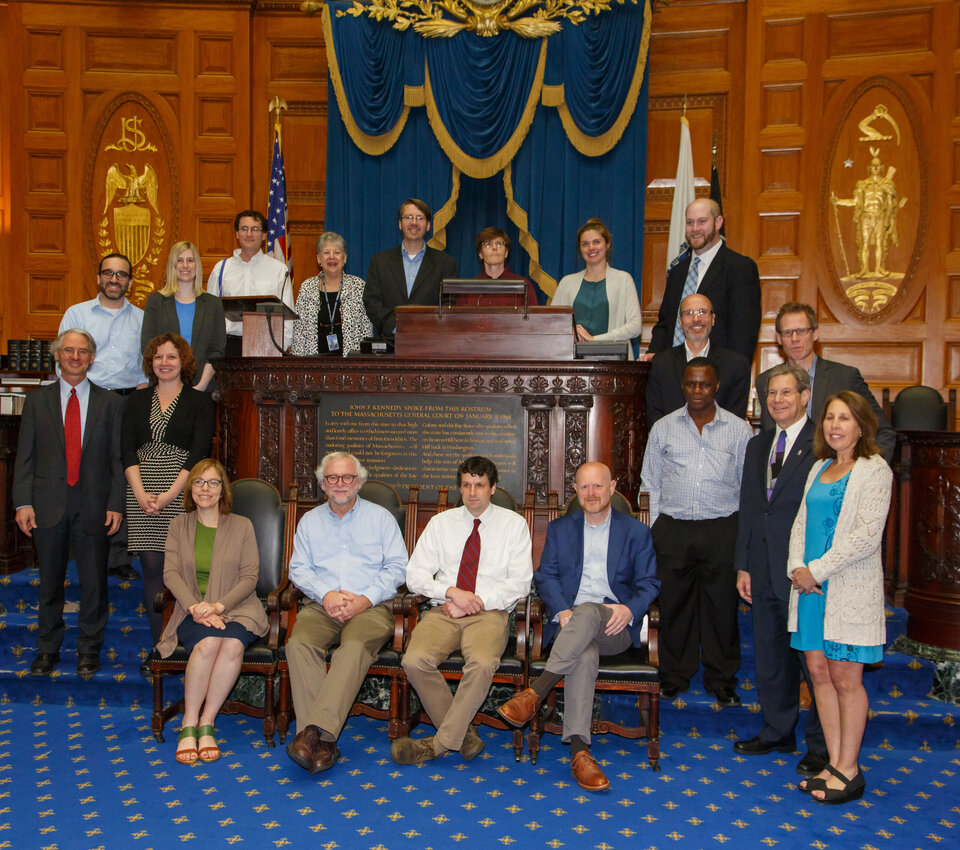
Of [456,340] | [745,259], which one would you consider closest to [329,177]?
[456,340]

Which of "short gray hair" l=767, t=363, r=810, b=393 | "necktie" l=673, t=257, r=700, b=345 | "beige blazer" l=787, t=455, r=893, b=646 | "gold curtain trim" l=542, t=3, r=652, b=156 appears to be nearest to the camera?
"beige blazer" l=787, t=455, r=893, b=646

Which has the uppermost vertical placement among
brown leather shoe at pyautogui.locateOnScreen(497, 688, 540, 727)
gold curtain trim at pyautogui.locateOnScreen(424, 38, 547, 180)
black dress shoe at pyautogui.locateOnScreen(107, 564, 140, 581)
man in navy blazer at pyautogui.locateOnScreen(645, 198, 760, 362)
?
gold curtain trim at pyautogui.locateOnScreen(424, 38, 547, 180)

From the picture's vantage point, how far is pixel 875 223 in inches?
306

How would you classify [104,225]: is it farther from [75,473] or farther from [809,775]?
[809,775]

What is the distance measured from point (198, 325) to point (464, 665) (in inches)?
110

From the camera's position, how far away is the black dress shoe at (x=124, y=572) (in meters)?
5.43

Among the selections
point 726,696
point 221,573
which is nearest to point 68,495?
point 221,573

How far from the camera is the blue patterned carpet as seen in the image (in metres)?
3.21

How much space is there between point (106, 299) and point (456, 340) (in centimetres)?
236

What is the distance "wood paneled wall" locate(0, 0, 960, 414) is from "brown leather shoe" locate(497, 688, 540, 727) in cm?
523

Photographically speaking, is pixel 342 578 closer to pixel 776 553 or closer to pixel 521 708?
pixel 521 708

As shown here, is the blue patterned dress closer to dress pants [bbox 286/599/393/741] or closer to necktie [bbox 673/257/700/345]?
necktie [bbox 673/257/700/345]

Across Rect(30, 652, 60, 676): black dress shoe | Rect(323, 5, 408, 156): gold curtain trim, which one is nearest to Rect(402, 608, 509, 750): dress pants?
Rect(30, 652, 60, 676): black dress shoe

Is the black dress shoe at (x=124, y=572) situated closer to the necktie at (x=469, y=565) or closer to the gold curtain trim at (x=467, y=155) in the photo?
the necktie at (x=469, y=565)
